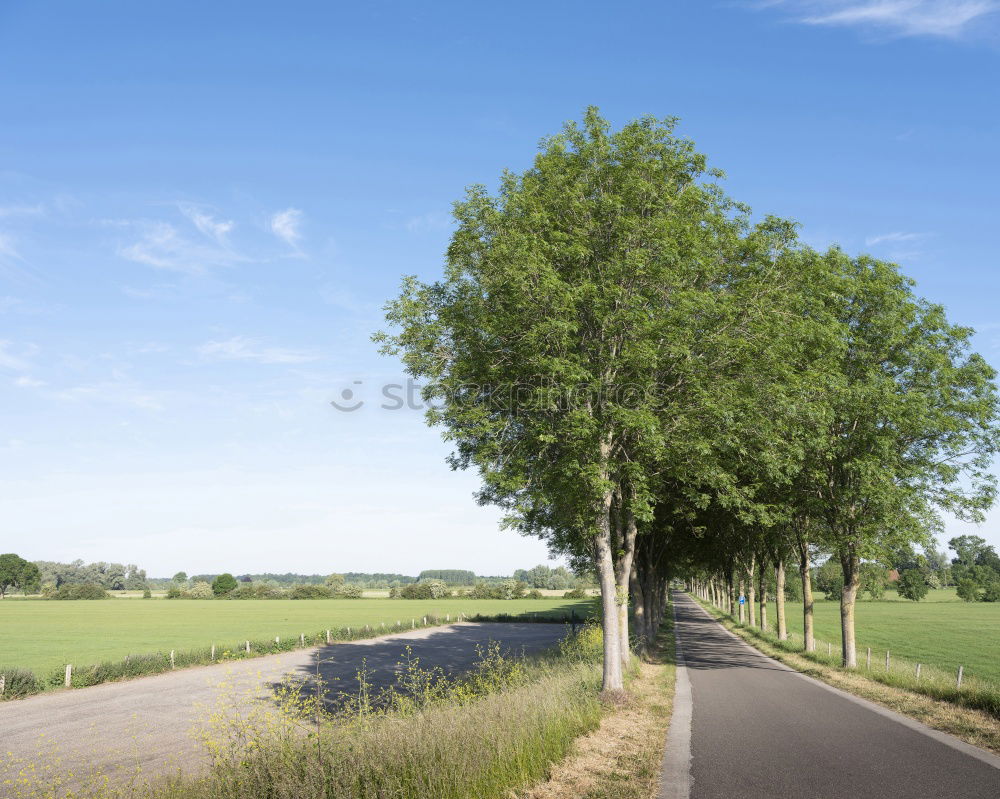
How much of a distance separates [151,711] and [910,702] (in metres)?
24.8

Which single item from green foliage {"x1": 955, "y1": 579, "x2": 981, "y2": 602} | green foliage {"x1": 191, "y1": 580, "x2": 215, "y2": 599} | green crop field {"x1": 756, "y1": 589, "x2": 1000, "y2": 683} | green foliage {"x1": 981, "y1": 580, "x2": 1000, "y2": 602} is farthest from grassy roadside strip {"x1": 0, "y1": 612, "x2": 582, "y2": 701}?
green foliage {"x1": 981, "y1": 580, "x2": 1000, "y2": 602}

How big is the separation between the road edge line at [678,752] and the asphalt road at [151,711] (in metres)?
6.08

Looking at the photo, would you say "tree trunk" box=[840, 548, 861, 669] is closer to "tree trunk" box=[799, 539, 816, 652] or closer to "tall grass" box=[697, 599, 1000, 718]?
"tall grass" box=[697, 599, 1000, 718]

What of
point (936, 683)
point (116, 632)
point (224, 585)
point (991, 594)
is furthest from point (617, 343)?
point (224, 585)

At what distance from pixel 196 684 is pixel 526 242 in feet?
90.8

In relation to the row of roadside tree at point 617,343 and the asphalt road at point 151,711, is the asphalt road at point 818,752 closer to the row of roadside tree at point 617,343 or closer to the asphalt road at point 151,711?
the row of roadside tree at point 617,343

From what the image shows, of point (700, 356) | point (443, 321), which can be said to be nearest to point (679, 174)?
point (700, 356)

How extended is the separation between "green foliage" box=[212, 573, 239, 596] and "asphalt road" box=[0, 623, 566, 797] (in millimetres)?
127521

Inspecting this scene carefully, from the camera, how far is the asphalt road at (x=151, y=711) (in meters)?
14.9

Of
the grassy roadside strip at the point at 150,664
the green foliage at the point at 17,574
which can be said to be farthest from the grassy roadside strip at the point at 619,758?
the green foliage at the point at 17,574

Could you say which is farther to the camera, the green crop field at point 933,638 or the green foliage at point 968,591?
the green foliage at point 968,591

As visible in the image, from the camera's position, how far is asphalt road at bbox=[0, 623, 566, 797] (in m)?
14.9

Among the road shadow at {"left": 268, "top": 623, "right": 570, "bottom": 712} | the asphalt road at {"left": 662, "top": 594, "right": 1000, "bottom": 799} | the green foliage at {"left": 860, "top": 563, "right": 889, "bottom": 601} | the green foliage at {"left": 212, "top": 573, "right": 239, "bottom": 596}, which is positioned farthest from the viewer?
the green foliage at {"left": 212, "top": 573, "right": 239, "bottom": 596}

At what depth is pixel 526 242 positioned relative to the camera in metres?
15.5
